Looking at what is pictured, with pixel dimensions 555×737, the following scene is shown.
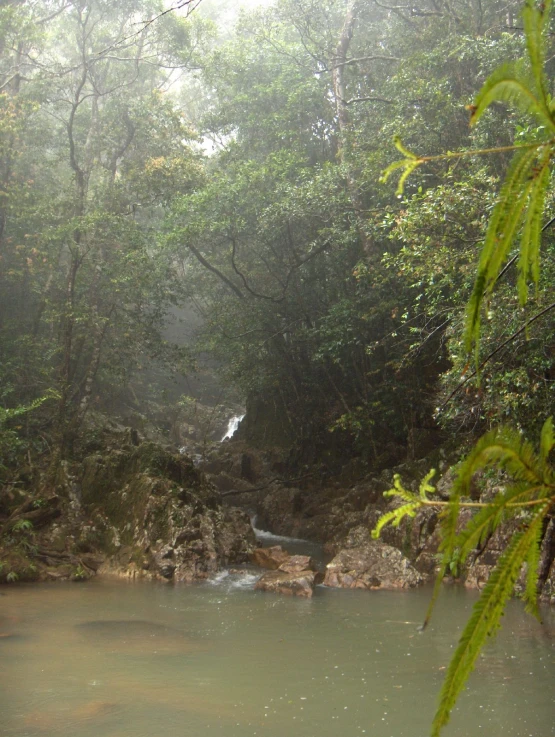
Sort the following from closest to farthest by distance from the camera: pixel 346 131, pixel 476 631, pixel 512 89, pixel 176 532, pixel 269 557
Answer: pixel 476 631, pixel 512 89, pixel 176 532, pixel 269 557, pixel 346 131

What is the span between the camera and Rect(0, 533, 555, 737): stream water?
15.8 feet

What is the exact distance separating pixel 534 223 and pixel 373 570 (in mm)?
9477

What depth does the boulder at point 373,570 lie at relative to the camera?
985cm

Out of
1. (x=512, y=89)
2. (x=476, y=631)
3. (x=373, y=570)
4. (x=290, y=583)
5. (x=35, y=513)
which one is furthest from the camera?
(x=35, y=513)

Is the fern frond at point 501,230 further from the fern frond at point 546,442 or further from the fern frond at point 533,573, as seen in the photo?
the fern frond at point 533,573

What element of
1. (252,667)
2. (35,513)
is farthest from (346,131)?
(252,667)

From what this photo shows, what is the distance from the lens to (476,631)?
4.00 feet

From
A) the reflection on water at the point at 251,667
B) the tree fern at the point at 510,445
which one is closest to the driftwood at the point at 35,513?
the reflection on water at the point at 251,667

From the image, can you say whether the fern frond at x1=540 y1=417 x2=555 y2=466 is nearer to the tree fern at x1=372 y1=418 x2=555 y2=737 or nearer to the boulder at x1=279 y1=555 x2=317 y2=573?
the tree fern at x1=372 y1=418 x2=555 y2=737

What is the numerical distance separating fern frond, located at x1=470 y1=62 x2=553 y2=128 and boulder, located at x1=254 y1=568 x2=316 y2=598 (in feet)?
28.5

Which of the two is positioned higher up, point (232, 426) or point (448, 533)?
point (232, 426)

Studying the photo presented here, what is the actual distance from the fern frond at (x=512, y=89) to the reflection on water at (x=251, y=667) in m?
4.53

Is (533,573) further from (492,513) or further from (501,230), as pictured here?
(501,230)

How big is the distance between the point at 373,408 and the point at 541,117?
1339 centimetres
